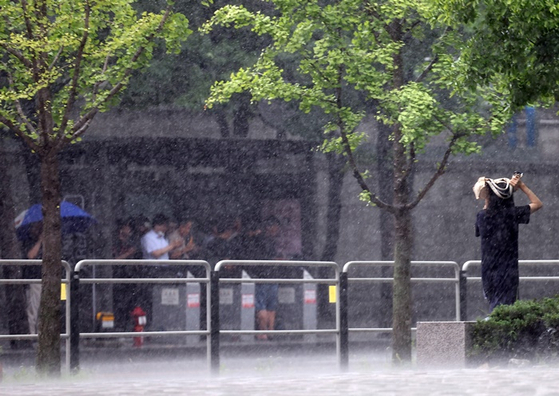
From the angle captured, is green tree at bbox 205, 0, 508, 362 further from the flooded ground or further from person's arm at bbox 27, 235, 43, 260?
person's arm at bbox 27, 235, 43, 260

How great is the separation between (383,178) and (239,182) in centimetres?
284

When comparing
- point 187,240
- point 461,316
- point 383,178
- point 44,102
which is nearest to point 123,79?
point 44,102

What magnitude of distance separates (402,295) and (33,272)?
29.9 ft

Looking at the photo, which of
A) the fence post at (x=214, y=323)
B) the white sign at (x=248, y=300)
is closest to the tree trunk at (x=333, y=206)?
the white sign at (x=248, y=300)

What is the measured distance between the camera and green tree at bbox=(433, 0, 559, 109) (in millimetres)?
12414

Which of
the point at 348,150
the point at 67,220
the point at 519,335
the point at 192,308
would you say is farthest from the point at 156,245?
the point at 519,335

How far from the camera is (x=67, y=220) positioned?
2086 cm

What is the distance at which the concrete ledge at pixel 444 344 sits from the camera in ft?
35.2

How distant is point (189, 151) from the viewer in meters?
22.9

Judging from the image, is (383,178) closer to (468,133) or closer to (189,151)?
(189,151)

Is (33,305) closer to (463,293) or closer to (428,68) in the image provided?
(463,293)

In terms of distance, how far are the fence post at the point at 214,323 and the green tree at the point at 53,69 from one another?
1.82m

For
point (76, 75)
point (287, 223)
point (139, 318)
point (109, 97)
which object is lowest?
point (139, 318)

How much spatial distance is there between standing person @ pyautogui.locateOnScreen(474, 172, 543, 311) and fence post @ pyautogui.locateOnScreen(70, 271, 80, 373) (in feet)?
13.6
